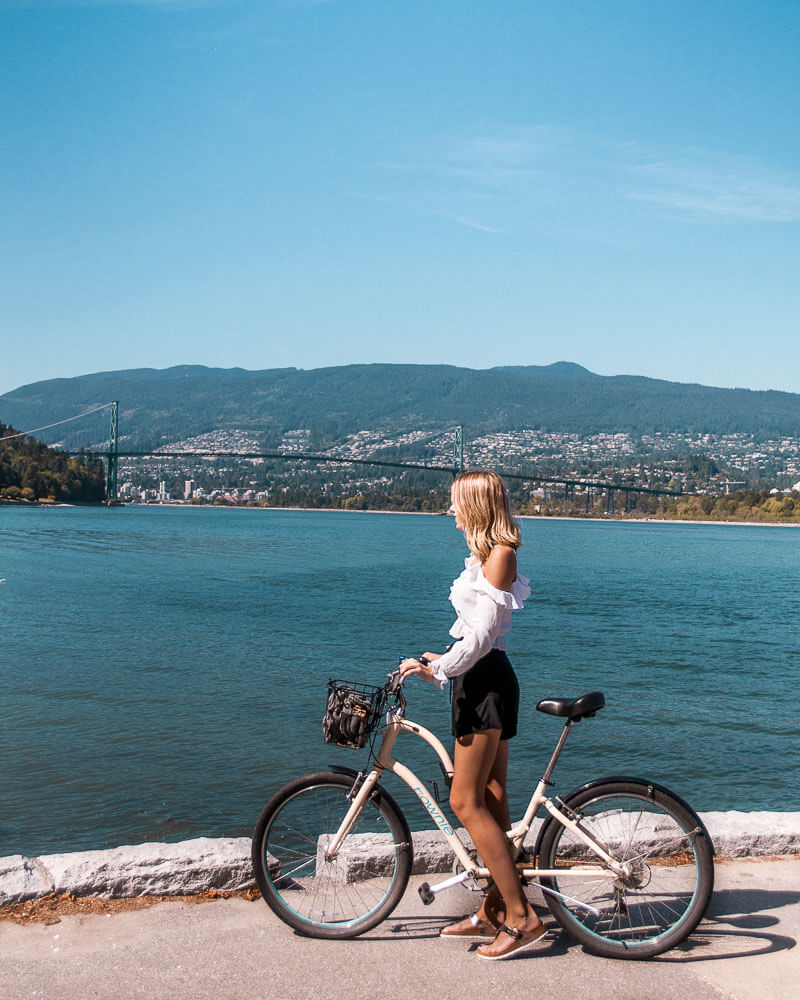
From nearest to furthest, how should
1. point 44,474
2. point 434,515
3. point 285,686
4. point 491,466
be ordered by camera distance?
point 285,686 < point 44,474 < point 434,515 < point 491,466

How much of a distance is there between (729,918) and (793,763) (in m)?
5.64

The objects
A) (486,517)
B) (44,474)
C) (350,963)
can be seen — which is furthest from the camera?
(44,474)

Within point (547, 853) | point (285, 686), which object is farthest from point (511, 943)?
point (285, 686)

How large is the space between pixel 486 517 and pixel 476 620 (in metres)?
0.30

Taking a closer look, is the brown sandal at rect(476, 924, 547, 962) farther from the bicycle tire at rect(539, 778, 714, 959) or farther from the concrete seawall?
the concrete seawall

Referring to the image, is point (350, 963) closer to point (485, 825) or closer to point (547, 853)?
point (485, 825)

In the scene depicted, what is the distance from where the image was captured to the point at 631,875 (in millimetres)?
2826

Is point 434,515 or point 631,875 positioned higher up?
point 631,875

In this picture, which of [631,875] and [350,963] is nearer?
[350,963]

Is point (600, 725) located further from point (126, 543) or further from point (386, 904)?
point (126, 543)

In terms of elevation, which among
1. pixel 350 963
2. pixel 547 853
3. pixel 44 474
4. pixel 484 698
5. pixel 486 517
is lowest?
pixel 44 474

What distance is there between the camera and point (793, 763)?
8.09 metres

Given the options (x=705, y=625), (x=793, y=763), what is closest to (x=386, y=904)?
(x=793, y=763)

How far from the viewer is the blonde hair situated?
9.15 feet
